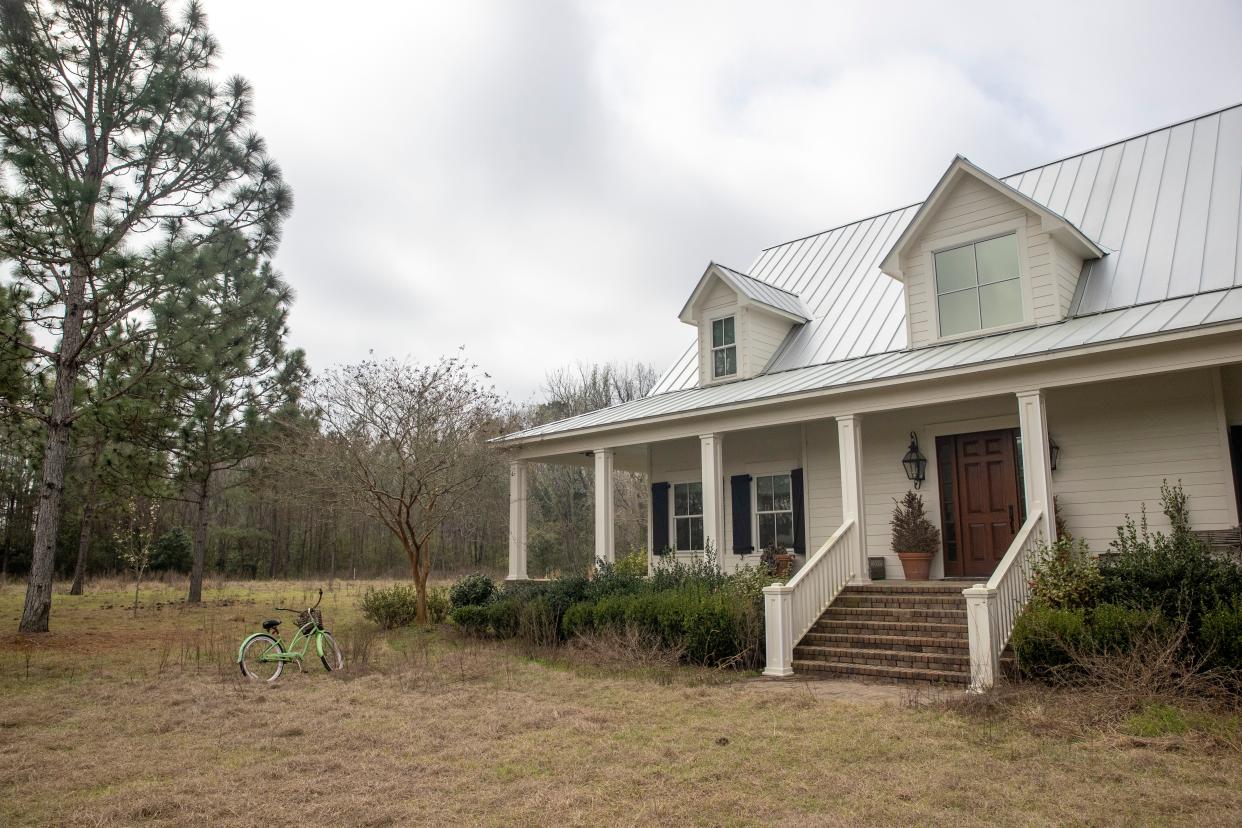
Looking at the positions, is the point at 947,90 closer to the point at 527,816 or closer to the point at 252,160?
the point at 252,160

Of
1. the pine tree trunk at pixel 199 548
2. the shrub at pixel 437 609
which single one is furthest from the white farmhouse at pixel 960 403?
the pine tree trunk at pixel 199 548

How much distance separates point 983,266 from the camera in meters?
12.4

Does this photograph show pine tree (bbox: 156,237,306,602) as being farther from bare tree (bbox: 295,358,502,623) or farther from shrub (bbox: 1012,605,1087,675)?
shrub (bbox: 1012,605,1087,675)

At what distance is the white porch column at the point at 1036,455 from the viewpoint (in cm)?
965

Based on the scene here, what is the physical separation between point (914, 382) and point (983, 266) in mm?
2941

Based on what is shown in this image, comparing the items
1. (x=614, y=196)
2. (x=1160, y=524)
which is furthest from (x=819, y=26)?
(x=614, y=196)

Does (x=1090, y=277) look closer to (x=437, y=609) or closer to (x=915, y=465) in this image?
(x=915, y=465)

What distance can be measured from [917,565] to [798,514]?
7.89 ft

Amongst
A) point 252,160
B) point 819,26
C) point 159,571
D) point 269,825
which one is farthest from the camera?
point 159,571

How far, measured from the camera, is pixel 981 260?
40.7 ft

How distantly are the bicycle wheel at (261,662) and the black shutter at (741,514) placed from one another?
7634 millimetres

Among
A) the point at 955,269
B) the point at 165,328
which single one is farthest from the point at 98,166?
the point at 955,269

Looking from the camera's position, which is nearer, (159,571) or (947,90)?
(947,90)

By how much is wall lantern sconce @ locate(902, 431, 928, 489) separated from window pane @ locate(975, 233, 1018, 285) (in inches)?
107
